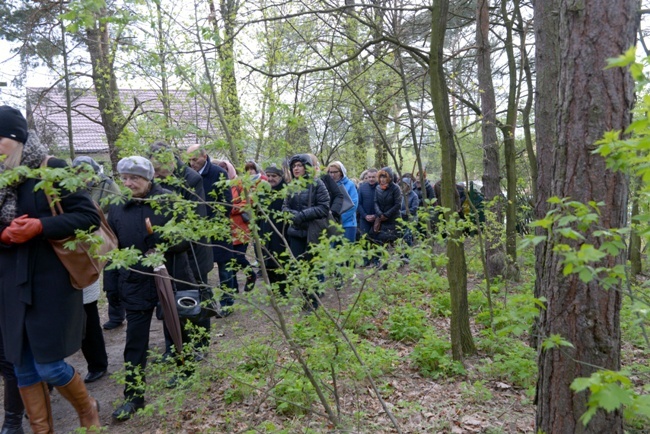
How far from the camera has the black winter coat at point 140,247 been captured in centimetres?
421

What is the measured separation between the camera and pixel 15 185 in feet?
11.0

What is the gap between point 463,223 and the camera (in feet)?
11.7

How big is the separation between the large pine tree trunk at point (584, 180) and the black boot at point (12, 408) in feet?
11.8

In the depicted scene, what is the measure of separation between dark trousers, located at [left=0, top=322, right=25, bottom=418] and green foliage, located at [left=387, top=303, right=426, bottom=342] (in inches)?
145

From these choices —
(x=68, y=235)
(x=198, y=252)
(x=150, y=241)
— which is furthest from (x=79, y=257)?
(x=198, y=252)

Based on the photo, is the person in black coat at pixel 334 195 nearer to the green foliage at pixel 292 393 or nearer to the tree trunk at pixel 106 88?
the green foliage at pixel 292 393

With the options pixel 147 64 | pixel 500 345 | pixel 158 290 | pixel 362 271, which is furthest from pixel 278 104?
pixel 500 345

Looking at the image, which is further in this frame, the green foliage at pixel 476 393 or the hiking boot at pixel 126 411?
the green foliage at pixel 476 393

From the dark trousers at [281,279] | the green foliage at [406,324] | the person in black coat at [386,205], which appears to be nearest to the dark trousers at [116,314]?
the dark trousers at [281,279]

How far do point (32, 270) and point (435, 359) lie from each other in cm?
352

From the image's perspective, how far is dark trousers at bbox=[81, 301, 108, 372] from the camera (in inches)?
190

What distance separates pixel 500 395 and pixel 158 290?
303 cm

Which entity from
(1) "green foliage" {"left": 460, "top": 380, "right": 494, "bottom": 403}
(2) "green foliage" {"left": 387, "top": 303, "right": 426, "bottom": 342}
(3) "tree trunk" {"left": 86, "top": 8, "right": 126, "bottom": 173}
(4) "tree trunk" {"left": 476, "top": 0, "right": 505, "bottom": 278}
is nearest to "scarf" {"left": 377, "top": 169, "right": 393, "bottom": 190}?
(4) "tree trunk" {"left": 476, "top": 0, "right": 505, "bottom": 278}

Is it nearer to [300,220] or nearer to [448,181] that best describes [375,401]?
[448,181]
